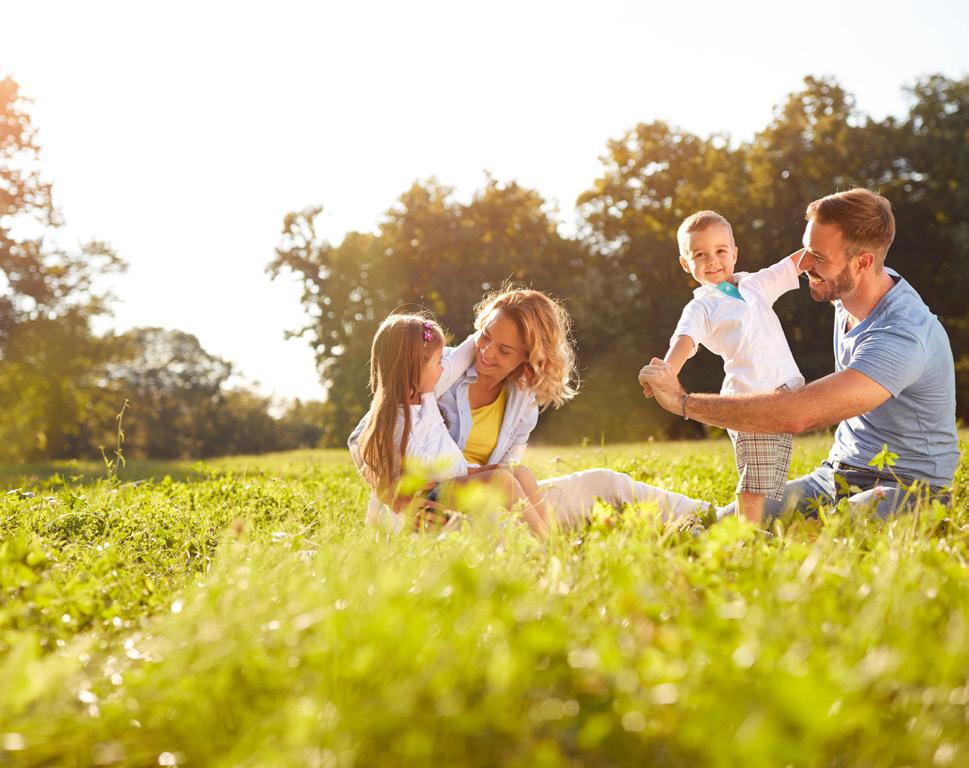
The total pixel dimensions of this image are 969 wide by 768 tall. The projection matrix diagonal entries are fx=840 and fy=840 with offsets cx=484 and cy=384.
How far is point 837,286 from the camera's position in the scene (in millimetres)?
5016

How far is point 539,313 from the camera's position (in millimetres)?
5465

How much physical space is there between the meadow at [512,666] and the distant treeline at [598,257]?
21.9 m

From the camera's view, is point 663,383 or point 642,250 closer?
point 663,383

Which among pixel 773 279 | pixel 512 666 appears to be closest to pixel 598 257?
pixel 773 279

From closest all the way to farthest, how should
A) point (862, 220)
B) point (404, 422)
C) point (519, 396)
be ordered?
point (862, 220), point (404, 422), point (519, 396)

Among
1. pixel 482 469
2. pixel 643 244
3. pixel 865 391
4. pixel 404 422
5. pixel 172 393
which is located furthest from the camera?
pixel 172 393

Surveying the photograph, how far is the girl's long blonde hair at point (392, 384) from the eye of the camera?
4.89 metres

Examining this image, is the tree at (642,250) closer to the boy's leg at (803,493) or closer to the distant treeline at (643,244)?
the distant treeline at (643,244)

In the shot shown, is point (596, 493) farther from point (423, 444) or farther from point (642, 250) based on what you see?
point (642, 250)

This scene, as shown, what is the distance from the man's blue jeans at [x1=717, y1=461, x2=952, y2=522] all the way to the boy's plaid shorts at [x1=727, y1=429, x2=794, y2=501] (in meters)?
0.07

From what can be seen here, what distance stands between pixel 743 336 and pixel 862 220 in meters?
1.07

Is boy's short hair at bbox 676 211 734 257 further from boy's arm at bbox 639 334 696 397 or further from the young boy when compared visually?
boy's arm at bbox 639 334 696 397

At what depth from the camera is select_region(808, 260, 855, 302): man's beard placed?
16.2ft

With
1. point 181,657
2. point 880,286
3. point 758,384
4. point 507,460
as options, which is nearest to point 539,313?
point 507,460
